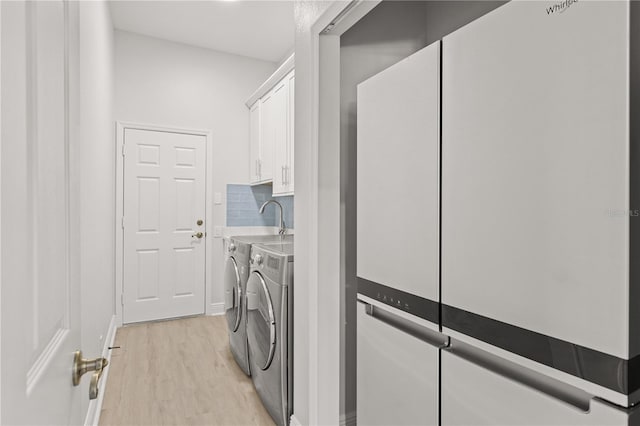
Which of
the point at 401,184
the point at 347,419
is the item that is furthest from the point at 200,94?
the point at 347,419

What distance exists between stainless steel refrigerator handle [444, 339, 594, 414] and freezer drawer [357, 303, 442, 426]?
0.09 metres

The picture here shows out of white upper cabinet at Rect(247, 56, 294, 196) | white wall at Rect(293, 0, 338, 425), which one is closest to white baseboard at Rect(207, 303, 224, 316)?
white upper cabinet at Rect(247, 56, 294, 196)

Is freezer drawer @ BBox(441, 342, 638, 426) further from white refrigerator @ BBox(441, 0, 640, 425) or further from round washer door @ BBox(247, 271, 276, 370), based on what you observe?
round washer door @ BBox(247, 271, 276, 370)

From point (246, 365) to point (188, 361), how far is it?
593mm

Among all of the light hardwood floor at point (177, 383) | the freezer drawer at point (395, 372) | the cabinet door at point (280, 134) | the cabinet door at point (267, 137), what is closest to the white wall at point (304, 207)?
the freezer drawer at point (395, 372)

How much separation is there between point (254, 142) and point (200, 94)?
2.63ft

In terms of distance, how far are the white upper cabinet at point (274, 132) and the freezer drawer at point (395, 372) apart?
6.41 ft

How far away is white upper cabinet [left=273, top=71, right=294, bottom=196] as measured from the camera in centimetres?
321

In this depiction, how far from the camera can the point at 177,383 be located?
8.26ft

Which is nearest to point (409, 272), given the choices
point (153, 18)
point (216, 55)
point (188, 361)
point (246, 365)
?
point (246, 365)

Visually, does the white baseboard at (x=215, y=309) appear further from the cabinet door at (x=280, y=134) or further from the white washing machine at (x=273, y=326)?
the white washing machine at (x=273, y=326)

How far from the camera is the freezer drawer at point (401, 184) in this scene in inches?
45.3

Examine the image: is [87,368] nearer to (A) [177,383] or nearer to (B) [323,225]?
(B) [323,225]

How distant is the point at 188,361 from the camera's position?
2879mm
